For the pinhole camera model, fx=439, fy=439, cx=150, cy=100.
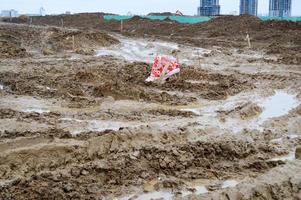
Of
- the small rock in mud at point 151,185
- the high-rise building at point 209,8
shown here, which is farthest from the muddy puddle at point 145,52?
the high-rise building at point 209,8

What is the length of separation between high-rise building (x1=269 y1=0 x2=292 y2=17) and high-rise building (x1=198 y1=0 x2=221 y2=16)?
7.21 meters

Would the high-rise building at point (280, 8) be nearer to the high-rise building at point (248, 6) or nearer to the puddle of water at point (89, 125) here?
the high-rise building at point (248, 6)

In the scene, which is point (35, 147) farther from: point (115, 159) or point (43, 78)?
point (43, 78)

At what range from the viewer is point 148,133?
7.60m

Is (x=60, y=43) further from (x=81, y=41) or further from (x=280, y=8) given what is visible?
(x=280, y=8)

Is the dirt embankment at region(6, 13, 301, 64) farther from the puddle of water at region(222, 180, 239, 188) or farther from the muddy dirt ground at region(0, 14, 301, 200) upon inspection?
the puddle of water at region(222, 180, 239, 188)

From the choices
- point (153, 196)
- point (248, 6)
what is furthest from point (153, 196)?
point (248, 6)

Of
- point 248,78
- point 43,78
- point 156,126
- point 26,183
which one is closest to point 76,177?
point 26,183

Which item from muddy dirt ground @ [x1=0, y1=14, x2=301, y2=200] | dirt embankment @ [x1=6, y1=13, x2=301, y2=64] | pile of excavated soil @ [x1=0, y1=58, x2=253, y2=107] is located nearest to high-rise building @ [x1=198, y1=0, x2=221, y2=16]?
dirt embankment @ [x1=6, y1=13, x2=301, y2=64]

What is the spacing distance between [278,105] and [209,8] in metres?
52.5

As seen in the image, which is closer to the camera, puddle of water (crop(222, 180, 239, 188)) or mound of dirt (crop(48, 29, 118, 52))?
puddle of water (crop(222, 180, 239, 188))

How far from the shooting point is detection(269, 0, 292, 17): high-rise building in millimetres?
59281

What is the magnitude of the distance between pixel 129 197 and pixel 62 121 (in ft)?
11.5

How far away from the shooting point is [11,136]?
7586 mm
